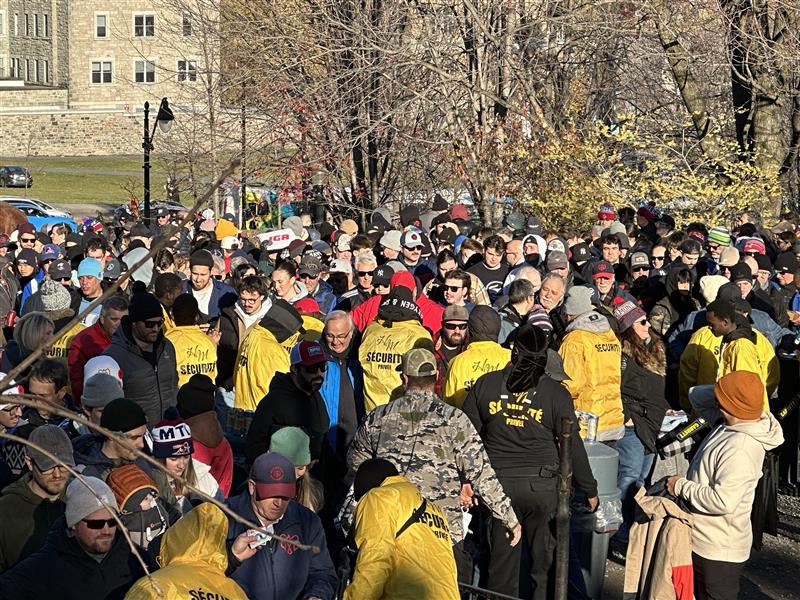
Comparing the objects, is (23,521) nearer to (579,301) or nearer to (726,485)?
(726,485)

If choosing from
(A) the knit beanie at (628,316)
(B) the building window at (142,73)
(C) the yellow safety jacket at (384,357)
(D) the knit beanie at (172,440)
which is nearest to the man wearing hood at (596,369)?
(A) the knit beanie at (628,316)

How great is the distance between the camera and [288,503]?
18.3 feet

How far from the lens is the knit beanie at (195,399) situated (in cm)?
734

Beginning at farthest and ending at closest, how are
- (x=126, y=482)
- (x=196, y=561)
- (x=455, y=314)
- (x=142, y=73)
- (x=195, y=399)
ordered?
(x=142, y=73)
(x=455, y=314)
(x=195, y=399)
(x=126, y=482)
(x=196, y=561)

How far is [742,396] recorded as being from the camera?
21.6ft

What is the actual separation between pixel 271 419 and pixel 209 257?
13.1 feet

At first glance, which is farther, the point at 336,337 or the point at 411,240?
the point at 411,240

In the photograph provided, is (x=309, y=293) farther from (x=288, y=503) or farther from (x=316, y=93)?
(x=316, y=93)

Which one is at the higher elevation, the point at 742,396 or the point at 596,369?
the point at 742,396

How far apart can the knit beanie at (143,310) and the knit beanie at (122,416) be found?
1.85 meters

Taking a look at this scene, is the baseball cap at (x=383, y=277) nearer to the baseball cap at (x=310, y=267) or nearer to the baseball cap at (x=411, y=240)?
the baseball cap at (x=310, y=267)

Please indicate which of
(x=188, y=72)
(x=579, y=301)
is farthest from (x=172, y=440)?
(x=188, y=72)

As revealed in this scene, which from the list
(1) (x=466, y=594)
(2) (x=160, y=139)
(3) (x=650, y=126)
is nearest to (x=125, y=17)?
(2) (x=160, y=139)

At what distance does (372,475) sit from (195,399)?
233cm
